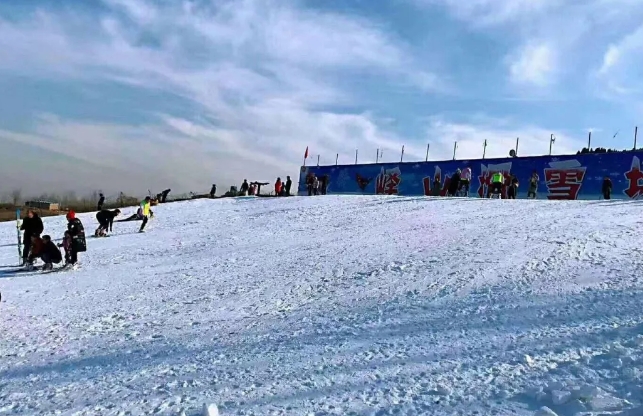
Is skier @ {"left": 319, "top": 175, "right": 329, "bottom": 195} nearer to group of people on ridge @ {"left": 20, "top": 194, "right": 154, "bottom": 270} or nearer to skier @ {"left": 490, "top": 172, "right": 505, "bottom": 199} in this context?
skier @ {"left": 490, "top": 172, "right": 505, "bottom": 199}

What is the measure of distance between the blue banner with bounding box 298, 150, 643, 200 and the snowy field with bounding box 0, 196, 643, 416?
1253cm

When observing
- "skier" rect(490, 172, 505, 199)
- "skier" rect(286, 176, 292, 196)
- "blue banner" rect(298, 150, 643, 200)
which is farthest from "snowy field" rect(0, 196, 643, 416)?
"skier" rect(286, 176, 292, 196)

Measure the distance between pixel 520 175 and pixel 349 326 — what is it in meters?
24.8

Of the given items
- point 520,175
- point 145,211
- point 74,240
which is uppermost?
point 520,175

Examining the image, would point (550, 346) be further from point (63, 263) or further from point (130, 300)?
point (63, 263)

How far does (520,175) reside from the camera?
2962cm

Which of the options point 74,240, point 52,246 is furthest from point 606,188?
point 52,246

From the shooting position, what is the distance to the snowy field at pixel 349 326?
5000 millimetres

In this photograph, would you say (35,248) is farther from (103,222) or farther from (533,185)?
(533,185)

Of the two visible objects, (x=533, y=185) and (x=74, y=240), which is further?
(x=533, y=185)

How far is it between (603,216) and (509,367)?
465 inches

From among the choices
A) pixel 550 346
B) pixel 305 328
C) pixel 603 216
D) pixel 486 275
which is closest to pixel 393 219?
pixel 603 216

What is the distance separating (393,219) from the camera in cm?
1798

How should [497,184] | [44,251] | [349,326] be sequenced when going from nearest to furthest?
[349,326], [44,251], [497,184]
